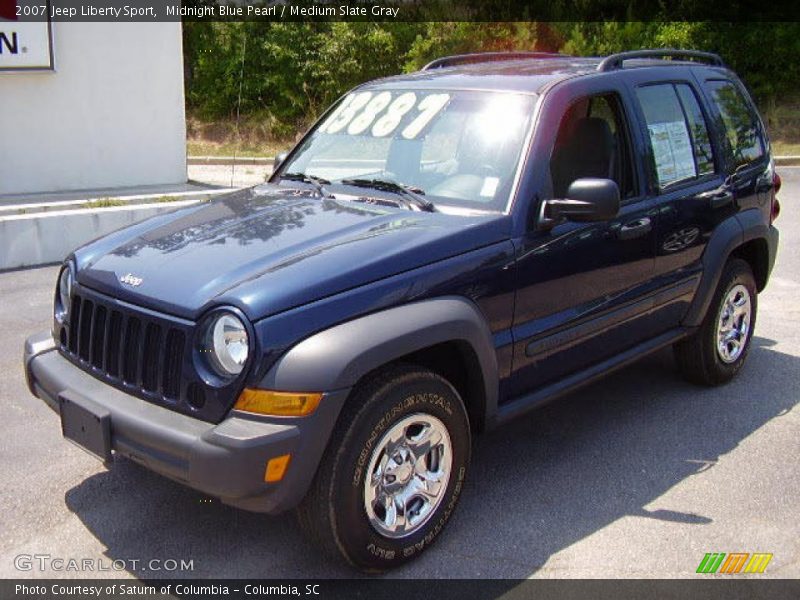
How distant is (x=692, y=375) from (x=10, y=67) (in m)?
10.1

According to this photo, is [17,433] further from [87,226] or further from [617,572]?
[87,226]

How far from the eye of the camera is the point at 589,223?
4.15 metres

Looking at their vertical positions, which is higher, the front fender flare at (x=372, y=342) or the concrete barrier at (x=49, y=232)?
the front fender flare at (x=372, y=342)

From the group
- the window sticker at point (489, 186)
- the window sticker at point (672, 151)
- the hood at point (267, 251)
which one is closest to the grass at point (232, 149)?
the window sticker at point (672, 151)

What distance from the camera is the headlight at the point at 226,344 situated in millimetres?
3078

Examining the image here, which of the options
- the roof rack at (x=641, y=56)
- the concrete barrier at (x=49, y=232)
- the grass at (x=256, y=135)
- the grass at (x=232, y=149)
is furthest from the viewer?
the grass at (x=232, y=149)

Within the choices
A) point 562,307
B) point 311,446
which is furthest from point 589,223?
point 311,446

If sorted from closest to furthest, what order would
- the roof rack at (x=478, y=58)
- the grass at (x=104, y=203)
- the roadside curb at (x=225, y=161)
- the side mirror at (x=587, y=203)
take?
the side mirror at (x=587, y=203), the roof rack at (x=478, y=58), the grass at (x=104, y=203), the roadside curb at (x=225, y=161)

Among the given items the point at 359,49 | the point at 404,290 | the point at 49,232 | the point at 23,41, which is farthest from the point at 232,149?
the point at 404,290

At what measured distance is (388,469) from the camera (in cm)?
337

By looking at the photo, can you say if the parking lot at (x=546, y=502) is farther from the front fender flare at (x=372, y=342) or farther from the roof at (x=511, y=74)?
the roof at (x=511, y=74)

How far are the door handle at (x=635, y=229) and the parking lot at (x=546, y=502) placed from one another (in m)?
1.11

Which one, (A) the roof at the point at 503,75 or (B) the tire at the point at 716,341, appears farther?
(B) the tire at the point at 716,341

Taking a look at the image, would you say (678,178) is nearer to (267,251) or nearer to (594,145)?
(594,145)
